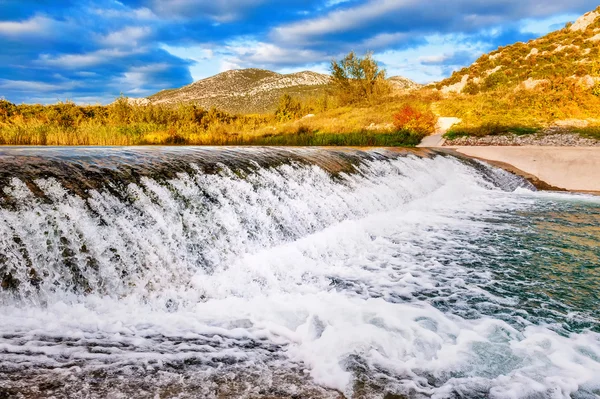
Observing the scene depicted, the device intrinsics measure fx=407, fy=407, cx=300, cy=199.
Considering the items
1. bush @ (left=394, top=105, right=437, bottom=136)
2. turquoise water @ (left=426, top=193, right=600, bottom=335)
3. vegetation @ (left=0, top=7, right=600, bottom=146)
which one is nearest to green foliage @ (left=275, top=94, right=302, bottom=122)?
vegetation @ (left=0, top=7, right=600, bottom=146)

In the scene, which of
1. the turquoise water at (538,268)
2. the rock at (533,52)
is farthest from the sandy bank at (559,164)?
the rock at (533,52)

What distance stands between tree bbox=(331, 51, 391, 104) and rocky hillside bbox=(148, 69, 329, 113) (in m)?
29.0

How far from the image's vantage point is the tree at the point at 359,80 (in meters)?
30.7

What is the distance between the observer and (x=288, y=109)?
3116 cm

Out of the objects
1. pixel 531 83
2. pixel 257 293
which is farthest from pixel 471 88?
pixel 257 293

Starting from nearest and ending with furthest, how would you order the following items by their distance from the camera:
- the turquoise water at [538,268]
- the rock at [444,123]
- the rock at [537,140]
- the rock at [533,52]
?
the turquoise water at [538,268]
the rock at [537,140]
the rock at [444,123]
the rock at [533,52]

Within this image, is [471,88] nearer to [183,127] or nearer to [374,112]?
[374,112]

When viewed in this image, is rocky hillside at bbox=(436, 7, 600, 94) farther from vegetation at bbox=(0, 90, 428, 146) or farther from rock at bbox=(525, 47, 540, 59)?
vegetation at bbox=(0, 90, 428, 146)

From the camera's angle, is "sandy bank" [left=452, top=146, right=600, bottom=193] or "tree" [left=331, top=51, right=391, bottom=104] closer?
"sandy bank" [left=452, top=146, right=600, bottom=193]

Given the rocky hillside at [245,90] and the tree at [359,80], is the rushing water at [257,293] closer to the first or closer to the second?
the tree at [359,80]

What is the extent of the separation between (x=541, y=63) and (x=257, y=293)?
35464 millimetres

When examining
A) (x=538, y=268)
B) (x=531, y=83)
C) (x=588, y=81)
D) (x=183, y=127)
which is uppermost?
(x=531, y=83)

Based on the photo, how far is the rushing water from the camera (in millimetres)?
2613

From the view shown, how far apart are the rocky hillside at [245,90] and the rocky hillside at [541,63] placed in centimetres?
2929
